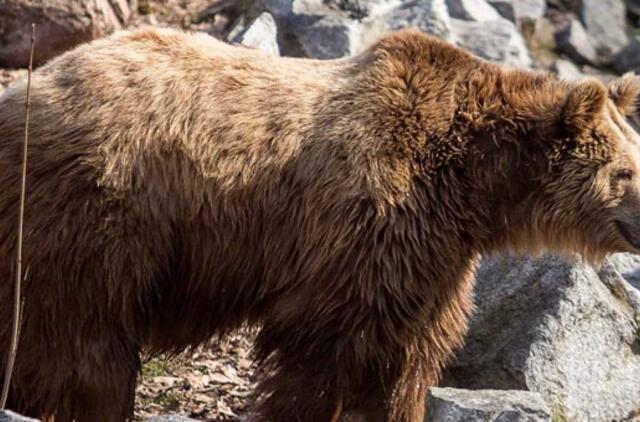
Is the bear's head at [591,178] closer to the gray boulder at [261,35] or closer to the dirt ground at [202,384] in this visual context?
the dirt ground at [202,384]

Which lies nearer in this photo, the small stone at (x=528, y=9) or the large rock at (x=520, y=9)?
the large rock at (x=520, y=9)

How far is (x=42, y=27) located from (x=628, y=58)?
7.35 meters

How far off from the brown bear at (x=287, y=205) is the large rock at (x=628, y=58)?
8.88 metres

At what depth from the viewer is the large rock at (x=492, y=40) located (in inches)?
526

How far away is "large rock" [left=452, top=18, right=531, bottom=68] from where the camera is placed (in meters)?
13.4

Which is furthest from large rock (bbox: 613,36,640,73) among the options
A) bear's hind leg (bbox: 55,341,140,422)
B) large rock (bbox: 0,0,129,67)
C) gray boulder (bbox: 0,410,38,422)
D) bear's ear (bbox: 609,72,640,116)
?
gray boulder (bbox: 0,410,38,422)

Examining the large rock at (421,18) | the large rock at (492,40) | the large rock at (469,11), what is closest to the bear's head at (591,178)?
the large rock at (421,18)

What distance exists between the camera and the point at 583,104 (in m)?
7.34

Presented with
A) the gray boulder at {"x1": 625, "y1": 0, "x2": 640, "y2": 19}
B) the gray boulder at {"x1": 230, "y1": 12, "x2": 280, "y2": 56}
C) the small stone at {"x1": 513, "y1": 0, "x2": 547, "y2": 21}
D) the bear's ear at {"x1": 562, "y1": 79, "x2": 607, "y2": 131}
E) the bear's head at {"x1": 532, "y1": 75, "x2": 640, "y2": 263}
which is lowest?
the gray boulder at {"x1": 625, "y1": 0, "x2": 640, "y2": 19}

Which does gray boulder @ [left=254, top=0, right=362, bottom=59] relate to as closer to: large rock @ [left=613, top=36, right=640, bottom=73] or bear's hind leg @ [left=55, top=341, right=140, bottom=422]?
large rock @ [left=613, top=36, right=640, bottom=73]

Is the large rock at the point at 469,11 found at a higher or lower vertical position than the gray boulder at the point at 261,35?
lower

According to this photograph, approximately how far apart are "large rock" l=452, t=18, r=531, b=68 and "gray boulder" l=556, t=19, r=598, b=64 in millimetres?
2093

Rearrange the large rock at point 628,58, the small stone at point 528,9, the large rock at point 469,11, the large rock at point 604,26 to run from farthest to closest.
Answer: the large rock at point 604,26 < the large rock at point 628,58 < the small stone at point 528,9 < the large rock at point 469,11

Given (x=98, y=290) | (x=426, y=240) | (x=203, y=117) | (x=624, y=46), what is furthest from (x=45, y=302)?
(x=624, y=46)
